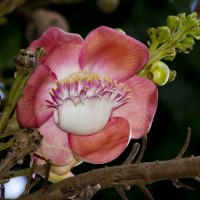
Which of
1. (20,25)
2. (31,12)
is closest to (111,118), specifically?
(31,12)

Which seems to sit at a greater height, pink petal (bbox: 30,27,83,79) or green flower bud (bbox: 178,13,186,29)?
green flower bud (bbox: 178,13,186,29)

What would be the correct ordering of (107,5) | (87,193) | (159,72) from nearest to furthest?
1. (87,193)
2. (159,72)
3. (107,5)

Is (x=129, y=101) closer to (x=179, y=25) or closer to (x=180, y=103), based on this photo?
(x=179, y=25)

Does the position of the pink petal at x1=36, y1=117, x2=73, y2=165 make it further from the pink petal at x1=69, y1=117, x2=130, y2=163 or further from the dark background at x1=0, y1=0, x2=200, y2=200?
the dark background at x1=0, y1=0, x2=200, y2=200

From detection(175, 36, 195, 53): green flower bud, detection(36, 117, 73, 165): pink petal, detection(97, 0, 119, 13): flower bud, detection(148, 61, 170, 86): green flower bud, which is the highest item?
detection(175, 36, 195, 53): green flower bud

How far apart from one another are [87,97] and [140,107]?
2.6 inches

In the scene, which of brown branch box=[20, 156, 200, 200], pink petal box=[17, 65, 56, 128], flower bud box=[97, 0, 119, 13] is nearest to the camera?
brown branch box=[20, 156, 200, 200]

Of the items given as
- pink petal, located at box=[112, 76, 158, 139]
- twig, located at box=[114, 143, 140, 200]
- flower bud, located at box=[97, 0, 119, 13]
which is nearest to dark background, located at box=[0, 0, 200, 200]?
flower bud, located at box=[97, 0, 119, 13]

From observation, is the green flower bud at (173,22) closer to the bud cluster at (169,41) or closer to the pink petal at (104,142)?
the bud cluster at (169,41)

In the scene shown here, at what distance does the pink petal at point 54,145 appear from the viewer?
63cm

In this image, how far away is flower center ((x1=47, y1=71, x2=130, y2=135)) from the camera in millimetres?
611

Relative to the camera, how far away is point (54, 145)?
634 millimetres

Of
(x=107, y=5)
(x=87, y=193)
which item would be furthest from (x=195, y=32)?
(x=107, y=5)

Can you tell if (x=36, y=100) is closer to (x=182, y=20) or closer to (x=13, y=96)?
(x=13, y=96)
